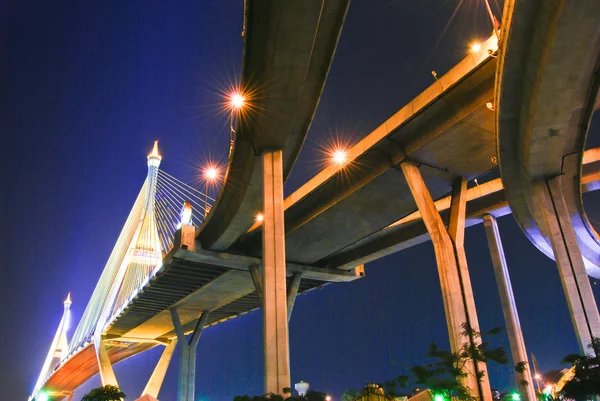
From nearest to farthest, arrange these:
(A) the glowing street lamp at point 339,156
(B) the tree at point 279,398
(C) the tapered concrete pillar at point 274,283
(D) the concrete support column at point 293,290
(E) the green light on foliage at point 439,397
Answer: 1. (B) the tree at point 279,398
2. (E) the green light on foliage at point 439,397
3. (C) the tapered concrete pillar at point 274,283
4. (A) the glowing street lamp at point 339,156
5. (D) the concrete support column at point 293,290

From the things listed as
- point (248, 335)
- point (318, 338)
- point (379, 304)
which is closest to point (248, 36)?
point (379, 304)

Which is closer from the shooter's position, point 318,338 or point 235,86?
point 235,86

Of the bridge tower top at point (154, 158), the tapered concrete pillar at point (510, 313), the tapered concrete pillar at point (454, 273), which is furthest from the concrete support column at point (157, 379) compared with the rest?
the tapered concrete pillar at point (454, 273)

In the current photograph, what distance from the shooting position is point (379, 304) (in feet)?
262

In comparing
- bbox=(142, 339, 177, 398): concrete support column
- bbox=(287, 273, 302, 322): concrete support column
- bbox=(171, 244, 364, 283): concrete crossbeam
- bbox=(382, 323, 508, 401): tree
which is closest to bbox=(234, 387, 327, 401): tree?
bbox=(382, 323, 508, 401): tree

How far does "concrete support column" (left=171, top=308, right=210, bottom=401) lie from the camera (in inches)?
1587

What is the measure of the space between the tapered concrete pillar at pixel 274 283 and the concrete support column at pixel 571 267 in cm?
1016

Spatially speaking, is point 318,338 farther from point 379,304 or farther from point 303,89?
point 303,89

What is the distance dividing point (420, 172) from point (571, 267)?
713 centimetres

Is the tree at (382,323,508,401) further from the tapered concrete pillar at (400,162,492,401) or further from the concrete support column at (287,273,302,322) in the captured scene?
the concrete support column at (287,273,302,322)

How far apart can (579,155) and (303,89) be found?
34.8 feet

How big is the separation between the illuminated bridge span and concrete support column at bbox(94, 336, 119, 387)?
54.7ft

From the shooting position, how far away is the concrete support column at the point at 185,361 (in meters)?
40.3

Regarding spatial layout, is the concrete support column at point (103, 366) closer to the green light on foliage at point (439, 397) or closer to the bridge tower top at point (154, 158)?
the bridge tower top at point (154, 158)
